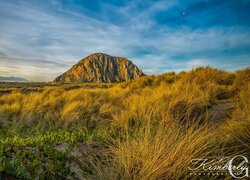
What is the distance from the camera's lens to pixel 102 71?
12462cm

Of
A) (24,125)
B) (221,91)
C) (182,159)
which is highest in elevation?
(221,91)

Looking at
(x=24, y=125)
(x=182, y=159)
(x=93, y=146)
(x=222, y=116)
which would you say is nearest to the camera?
(x=182, y=159)

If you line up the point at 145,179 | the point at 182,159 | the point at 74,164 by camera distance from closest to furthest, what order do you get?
the point at 145,179, the point at 182,159, the point at 74,164

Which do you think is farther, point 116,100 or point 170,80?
point 170,80

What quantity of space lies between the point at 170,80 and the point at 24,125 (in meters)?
8.63

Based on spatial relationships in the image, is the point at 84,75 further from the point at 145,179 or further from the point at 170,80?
the point at 145,179

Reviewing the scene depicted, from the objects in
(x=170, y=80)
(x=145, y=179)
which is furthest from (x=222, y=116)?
(x=170, y=80)

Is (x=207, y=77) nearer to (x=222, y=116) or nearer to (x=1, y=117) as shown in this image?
(x=222, y=116)

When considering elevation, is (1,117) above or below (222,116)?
below

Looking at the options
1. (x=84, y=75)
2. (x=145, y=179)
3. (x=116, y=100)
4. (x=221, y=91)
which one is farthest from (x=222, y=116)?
(x=84, y=75)

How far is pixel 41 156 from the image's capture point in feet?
9.68

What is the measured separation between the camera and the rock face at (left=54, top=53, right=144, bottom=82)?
118 m

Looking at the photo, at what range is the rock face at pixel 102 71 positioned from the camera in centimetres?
11844

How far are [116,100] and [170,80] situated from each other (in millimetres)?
4452
